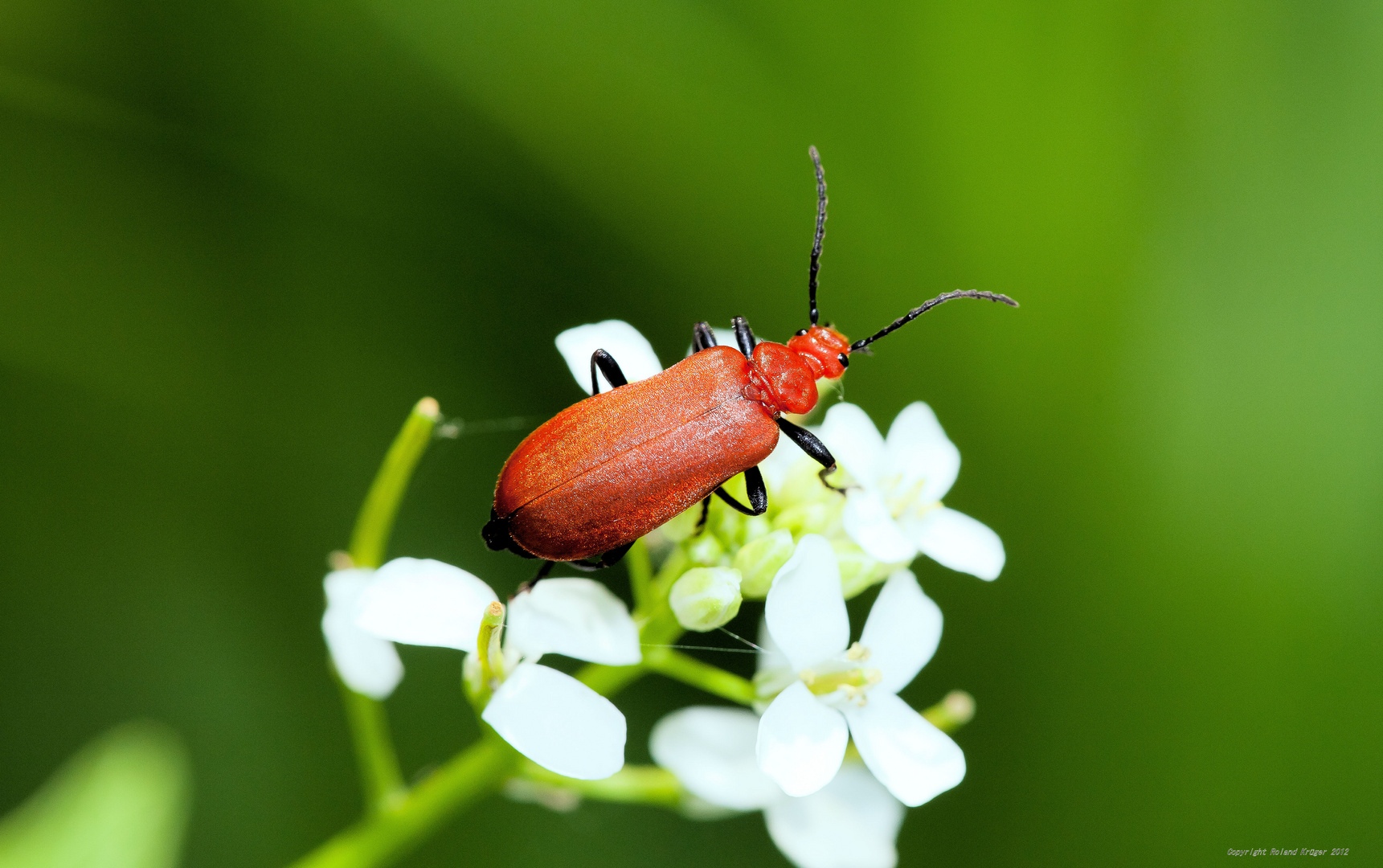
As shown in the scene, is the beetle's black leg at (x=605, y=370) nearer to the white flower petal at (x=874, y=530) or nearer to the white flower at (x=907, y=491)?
the white flower at (x=907, y=491)

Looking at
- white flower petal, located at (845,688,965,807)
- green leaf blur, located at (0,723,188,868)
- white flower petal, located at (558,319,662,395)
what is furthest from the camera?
white flower petal, located at (558,319,662,395)

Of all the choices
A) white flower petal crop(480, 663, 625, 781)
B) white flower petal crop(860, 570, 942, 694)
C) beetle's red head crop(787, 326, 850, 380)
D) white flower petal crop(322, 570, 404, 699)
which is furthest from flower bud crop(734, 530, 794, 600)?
white flower petal crop(322, 570, 404, 699)

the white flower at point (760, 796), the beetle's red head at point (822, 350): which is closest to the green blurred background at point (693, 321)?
the beetle's red head at point (822, 350)

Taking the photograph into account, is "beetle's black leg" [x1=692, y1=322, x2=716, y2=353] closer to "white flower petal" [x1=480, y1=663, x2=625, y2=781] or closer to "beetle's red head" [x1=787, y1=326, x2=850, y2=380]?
"beetle's red head" [x1=787, y1=326, x2=850, y2=380]

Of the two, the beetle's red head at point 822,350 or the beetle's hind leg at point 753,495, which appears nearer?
the beetle's hind leg at point 753,495

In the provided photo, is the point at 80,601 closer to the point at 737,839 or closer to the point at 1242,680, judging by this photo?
the point at 737,839
